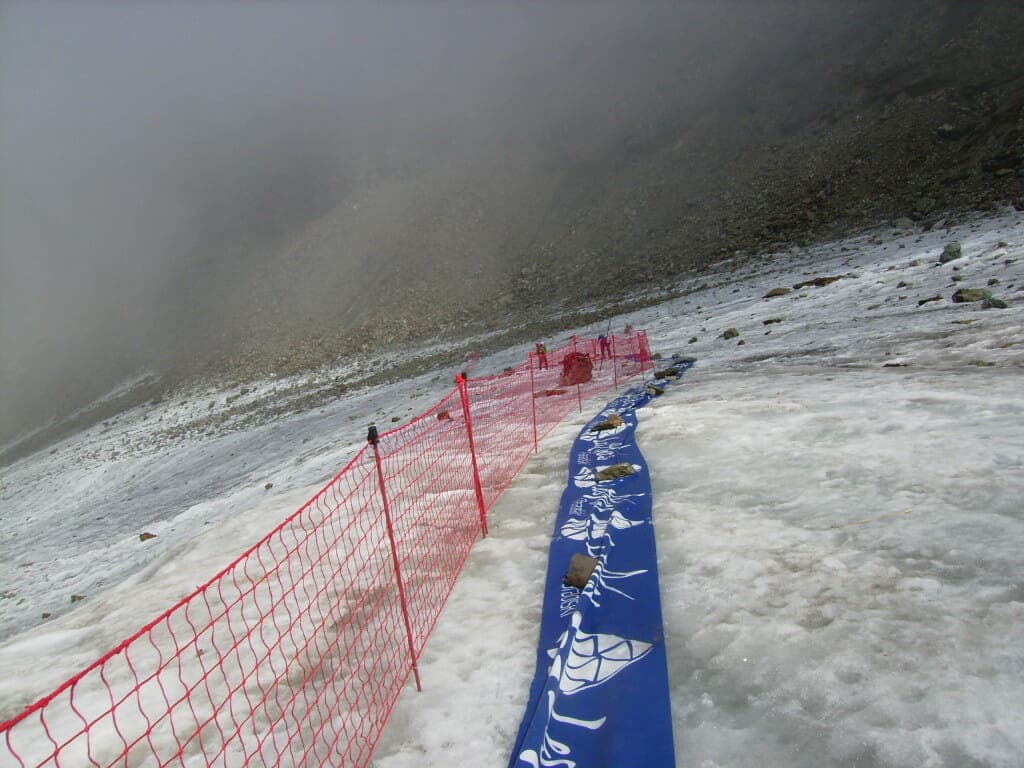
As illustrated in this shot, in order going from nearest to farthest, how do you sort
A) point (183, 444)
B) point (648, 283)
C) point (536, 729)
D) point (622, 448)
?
1. point (536, 729)
2. point (622, 448)
3. point (183, 444)
4. point (648, 283)

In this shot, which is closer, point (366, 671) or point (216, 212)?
point (366, 671)

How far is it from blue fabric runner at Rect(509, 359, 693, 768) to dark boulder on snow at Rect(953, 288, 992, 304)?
742cm

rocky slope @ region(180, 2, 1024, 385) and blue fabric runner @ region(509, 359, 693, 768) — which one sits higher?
rocky slope @ region(180, 2, 1024, 385)

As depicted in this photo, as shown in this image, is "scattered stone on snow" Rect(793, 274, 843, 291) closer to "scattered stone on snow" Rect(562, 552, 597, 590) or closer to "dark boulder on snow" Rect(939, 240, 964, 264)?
"dark boulder on snow" Rect(939, 240, 964, 264)

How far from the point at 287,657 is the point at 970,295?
10.8 metres

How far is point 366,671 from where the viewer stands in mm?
3627

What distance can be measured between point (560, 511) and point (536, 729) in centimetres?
257

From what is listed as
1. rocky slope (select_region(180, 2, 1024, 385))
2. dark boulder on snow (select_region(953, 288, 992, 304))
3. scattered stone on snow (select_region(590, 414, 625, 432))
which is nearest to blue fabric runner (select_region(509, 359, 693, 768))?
scattered stone on snow (select_region(590, 414, 625, 432))

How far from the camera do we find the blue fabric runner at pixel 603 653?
2.65 m

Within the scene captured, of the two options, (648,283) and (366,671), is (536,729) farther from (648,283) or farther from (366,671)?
(648,283)

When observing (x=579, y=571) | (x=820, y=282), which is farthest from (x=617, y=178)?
(x=579, y=571)

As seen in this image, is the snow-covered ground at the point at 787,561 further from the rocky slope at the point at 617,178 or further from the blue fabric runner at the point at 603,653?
the rocky slope at the point at 617,178

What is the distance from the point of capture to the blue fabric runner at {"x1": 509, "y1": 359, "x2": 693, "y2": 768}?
8.69 feet

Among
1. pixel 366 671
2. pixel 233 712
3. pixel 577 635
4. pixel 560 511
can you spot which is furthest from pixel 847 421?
pixel 233 712
